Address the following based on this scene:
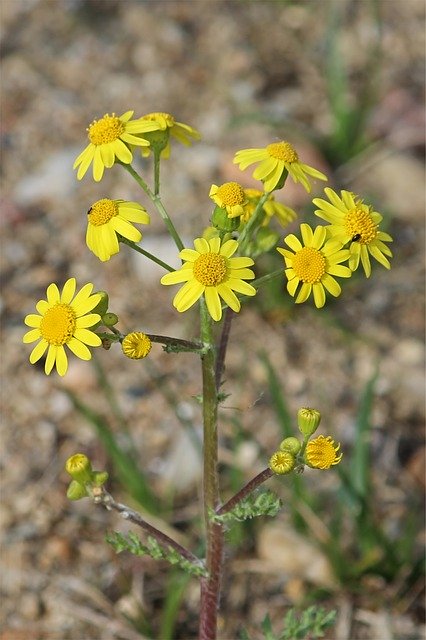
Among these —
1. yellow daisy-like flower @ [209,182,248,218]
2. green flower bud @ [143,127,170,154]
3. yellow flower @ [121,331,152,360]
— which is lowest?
yellow flower @ [121,331,152,360]

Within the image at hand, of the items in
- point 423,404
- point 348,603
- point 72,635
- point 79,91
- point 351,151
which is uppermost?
point 79,91

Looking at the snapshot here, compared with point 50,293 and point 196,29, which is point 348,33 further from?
point 50,293

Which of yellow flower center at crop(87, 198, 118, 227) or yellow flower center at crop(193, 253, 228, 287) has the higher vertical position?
yellow flower center at crop(87, 198, 118, 227)

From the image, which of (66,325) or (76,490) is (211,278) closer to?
(66,325)

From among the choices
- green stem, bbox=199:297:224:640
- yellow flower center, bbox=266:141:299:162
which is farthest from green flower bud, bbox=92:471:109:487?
yellow flower center, bbox=266:141:299:162

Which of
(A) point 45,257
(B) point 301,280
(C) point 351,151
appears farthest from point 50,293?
(C) point 351,151

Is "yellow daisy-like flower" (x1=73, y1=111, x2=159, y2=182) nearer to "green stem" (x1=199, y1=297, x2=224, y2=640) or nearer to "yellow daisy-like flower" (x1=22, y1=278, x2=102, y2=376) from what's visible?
"yellow daisy-like flower" (x1=22, y1=278, x2=102, y2=376)
